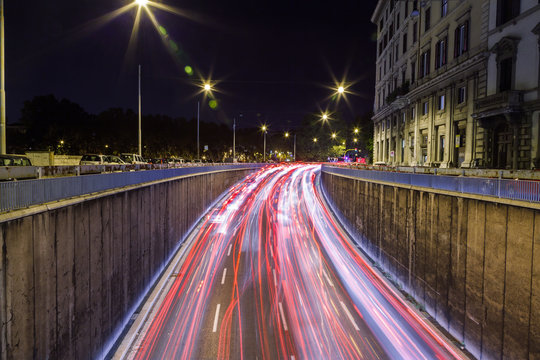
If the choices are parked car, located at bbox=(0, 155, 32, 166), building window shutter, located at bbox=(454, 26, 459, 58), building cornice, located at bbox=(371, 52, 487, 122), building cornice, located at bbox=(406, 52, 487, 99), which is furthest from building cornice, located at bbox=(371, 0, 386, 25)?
parked car, located at bbox=(0, 155, 32, 166)

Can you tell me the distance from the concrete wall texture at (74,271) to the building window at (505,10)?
25707 mm

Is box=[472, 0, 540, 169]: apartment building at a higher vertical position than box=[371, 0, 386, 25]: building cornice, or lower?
lower

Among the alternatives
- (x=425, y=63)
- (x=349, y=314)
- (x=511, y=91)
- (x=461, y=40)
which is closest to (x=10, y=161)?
(x=349, y=314)

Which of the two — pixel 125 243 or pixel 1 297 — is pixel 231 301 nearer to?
pixel 125 243

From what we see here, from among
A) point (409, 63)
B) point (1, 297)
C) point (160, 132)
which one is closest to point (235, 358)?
point (1, 297)

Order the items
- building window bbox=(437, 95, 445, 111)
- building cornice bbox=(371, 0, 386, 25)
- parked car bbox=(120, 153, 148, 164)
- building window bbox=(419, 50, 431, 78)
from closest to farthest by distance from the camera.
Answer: parked car bbox=(120, 153, 148, 164), building window bbox=(437, 95, 445, 111), building window bbox=(419, 50, 431, 78), building cornice bbox=(371, 0, 386, 25)

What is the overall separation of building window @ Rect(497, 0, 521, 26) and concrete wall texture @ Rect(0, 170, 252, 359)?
1012 inches

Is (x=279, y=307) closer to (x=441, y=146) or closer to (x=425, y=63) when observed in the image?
(x=441, y=146)

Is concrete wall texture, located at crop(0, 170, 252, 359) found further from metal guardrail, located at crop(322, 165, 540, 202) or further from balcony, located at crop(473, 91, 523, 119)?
balcony, located at crop(473, 91, 523, 119)

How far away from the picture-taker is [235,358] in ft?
41.9

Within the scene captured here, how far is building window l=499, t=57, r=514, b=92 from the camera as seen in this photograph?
23.3m

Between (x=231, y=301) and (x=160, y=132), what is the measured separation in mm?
109563

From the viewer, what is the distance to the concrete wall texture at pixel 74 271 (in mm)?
7430

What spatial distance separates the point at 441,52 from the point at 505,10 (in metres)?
10.6
